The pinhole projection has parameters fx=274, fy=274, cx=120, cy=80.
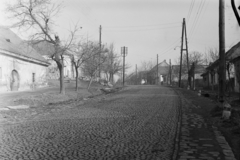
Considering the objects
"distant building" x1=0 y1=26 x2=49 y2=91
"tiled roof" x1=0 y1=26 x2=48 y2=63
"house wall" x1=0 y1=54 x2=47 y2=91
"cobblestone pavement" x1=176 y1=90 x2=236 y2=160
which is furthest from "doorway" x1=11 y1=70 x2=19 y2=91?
"cobblestone pavement" x1=176 y1=90 x2=236 y2=160

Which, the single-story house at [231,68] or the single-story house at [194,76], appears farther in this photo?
the single-story house at [194,76]

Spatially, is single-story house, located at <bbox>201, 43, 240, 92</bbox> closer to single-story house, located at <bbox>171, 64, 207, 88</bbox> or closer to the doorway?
single-story house, located at <bbox>171, 64, 207, 88</bbox>

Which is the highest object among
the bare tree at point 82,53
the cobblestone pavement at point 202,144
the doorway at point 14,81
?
the bare tree at point 82,53

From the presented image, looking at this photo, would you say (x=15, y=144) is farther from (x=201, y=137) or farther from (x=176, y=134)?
(x=201, y=137)

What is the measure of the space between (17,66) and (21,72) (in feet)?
4.09

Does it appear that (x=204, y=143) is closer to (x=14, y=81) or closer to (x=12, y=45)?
(x=14, y=81)

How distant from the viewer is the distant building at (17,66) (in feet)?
81.7

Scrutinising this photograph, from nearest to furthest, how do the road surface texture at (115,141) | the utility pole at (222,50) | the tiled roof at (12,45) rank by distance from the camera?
the road surface texture at (115,141), the utility pole at (222,50), the tiled roof at (12,45)

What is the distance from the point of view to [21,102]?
55.6 ft

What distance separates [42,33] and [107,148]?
56.1 ft

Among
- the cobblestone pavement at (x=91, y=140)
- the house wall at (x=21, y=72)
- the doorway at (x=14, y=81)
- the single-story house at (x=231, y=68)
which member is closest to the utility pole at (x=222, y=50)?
the cobblestone pavement at (x=91, y=140)

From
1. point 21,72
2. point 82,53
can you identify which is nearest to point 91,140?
point 82,53

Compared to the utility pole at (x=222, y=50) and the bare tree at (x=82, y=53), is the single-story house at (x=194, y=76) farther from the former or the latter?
the utility pole at (x=222, y=50)

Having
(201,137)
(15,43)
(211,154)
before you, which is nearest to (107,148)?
(211,154)
